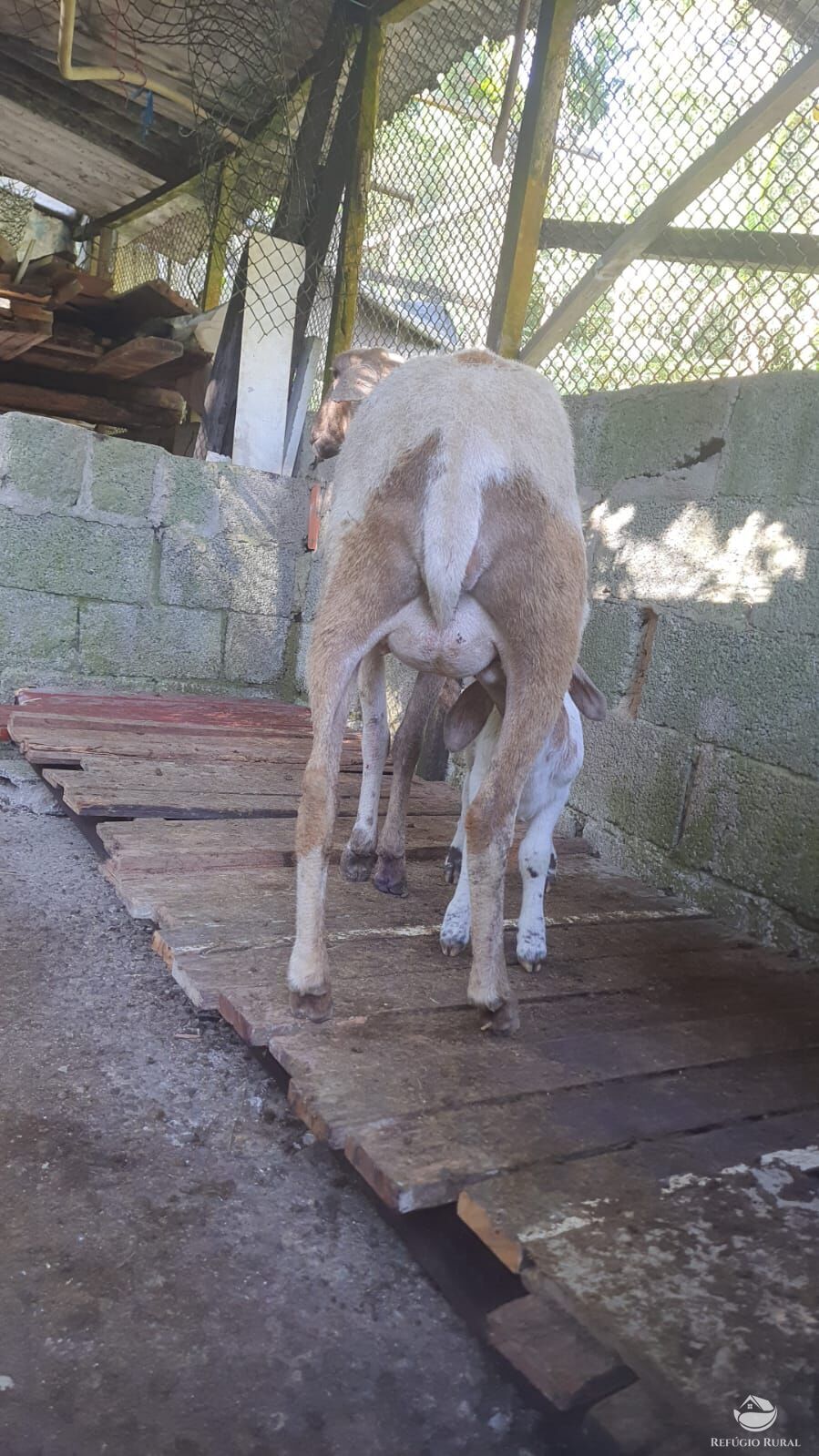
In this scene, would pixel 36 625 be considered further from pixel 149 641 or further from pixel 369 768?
pixel 369 768

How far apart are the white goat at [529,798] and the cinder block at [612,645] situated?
3.54 feet

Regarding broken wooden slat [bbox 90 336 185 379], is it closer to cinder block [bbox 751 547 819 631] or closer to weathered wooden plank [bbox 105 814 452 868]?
weathered wooden plank [bbox 105 814 452 868]

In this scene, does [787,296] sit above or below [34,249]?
below

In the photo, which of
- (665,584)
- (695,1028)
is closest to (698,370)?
(665,584)

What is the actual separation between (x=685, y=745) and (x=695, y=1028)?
1.28 meters

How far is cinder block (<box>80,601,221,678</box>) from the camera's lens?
5.74 m

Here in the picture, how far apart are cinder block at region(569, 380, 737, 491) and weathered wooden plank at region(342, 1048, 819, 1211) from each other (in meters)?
2.12

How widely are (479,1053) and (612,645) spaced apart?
206cm

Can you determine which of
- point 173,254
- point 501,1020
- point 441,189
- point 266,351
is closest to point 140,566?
point 266,351

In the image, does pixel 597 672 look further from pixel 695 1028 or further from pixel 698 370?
pixel 695 1028

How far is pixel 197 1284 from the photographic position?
5.48 ft

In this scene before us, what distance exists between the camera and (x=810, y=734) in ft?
9.93

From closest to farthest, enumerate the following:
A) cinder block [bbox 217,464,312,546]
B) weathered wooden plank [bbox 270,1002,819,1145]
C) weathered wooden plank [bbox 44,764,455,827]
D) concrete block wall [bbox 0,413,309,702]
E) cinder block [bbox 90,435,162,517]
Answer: weathered wooden plank [bbox 270,1002,819,1145], weathered wooden plank [bbox 44,764,455,827], concrete block wall [bbox 0,413,309,702], cinder block [bbox 90,435,162,517], cinder block [bbox 217,464,312,546]

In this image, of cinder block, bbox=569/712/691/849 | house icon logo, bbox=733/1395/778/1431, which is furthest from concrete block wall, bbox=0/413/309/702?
house icon logo, bbox=733/1395/778/1431
